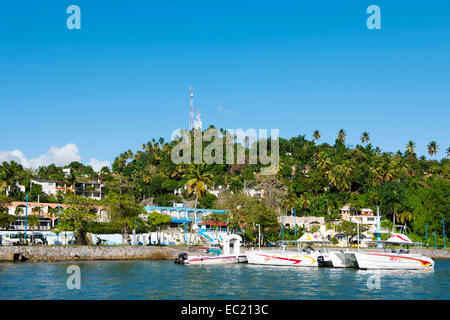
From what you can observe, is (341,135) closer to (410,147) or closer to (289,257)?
(410,147)

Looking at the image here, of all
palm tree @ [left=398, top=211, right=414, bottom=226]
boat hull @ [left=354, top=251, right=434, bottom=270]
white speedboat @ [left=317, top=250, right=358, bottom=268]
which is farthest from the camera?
palm tree @ [left=398, top=211, right=414, bottom=226]

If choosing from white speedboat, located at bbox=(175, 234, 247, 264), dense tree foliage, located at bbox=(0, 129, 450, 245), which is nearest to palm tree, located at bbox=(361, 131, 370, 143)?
dense tree foliage, located at bbox=(0, 129, 450, 245)

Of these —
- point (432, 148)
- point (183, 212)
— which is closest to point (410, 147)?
point (432, 148)

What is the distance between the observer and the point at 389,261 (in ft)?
176

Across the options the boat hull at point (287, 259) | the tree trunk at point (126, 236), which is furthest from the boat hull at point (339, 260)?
the tree trunk at point (126, 236)

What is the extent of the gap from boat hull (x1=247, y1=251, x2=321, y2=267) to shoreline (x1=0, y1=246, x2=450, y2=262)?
10934 millimetres

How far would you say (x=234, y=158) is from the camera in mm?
142750

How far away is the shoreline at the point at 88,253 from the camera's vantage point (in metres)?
57.2

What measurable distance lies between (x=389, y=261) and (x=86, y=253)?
38.3 metres

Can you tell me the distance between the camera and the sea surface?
34094 mm

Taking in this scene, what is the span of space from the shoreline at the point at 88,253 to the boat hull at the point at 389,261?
78.2 ft

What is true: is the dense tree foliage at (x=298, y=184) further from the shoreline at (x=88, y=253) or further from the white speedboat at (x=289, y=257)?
the white speedboat at (x=289, y=257)

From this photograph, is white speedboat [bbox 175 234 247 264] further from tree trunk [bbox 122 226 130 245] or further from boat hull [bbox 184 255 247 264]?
tree trunk [bbox 122 226 130 245]
